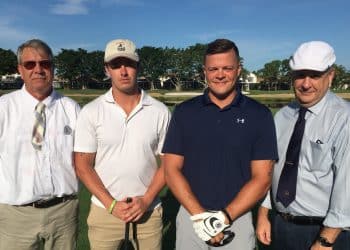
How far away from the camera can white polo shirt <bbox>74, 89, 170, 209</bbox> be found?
4.07 meters

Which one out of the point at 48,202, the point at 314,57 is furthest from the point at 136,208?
the point at 314,57

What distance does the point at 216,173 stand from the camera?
358 cm

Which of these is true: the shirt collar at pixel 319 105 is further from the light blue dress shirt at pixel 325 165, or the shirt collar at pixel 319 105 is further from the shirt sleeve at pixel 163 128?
the shirt sleeve at pixel 163 128

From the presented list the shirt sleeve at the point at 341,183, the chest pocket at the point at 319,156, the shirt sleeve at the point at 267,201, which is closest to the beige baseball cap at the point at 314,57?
the shirt sleeve at the point at 341,183

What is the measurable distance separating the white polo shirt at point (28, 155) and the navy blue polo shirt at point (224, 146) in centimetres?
133

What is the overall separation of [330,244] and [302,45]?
170cm

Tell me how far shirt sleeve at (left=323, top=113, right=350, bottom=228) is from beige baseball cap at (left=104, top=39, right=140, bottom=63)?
2.02m

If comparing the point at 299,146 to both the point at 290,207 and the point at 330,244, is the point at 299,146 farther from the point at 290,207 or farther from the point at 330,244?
the point at 330,244

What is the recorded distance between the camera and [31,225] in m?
4.25

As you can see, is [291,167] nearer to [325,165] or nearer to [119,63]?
[325,165]

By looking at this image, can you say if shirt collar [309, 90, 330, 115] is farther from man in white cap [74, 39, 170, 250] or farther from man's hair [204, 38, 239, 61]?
man in white cap [74, 39, 170, 250]

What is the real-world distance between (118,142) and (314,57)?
194 centimetres

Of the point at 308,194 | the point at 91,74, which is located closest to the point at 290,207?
the point at 308,194

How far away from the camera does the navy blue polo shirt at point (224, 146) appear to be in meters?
3.56
